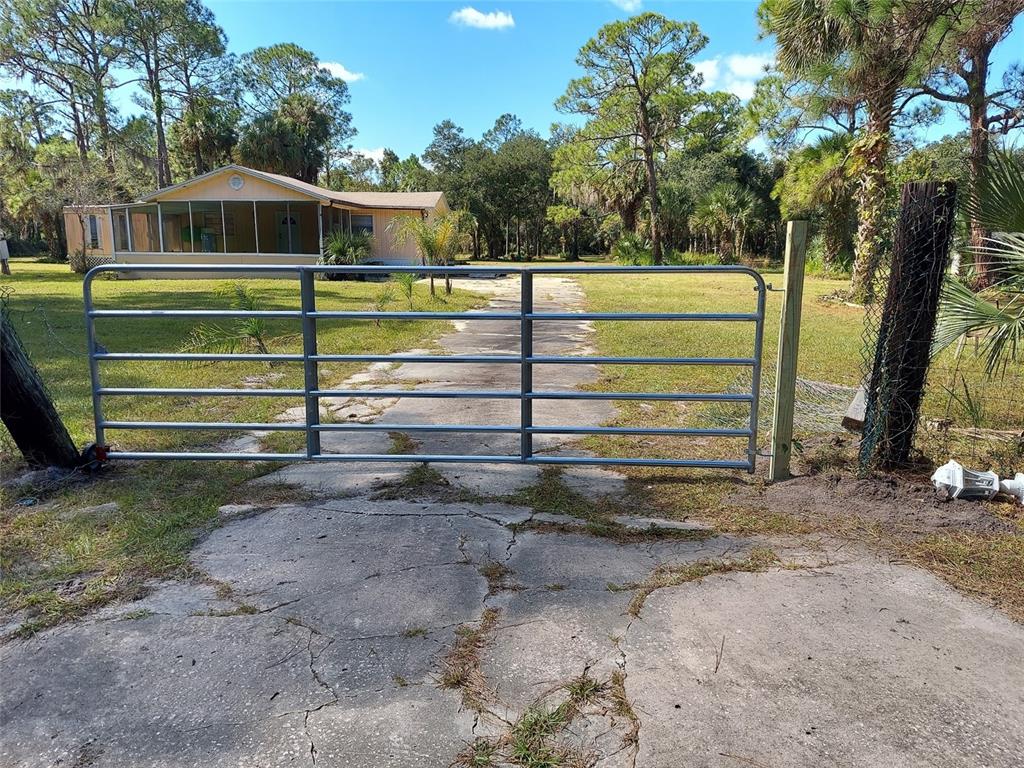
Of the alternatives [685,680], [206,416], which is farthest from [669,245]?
[685,680]

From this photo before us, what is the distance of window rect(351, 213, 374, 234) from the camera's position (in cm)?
3091

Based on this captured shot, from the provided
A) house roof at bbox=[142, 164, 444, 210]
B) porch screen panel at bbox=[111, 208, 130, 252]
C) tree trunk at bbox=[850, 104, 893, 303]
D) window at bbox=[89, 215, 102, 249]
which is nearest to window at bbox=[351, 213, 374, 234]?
house roof at bbox=[142, 164, 444, 210]

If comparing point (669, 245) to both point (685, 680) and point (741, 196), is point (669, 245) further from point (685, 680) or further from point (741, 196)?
point (685, 680)

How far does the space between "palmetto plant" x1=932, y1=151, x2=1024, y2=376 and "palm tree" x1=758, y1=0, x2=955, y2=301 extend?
8.49 metres

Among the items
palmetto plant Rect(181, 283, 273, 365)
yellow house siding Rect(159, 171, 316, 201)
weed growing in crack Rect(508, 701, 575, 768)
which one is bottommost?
weed growing in crack Rect(508, 701, 575, 768)

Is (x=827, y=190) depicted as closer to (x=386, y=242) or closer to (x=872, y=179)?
(x=872, y=179)

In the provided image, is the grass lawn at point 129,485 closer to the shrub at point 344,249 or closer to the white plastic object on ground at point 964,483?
the white plastic object on ground at point 964,483

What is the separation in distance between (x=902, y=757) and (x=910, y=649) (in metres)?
0.69

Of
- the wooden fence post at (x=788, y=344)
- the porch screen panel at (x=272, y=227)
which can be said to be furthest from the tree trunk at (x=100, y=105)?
the wooden fence post at (x=788, y=344)

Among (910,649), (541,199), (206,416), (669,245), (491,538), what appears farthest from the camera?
(541,199)

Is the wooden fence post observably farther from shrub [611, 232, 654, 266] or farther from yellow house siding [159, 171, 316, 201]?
shrub [611, 232, 654, 266]

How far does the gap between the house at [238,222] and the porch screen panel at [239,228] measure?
0.14 feet

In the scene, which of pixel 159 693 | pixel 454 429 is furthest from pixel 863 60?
pixel 159 693

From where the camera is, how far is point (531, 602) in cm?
306
